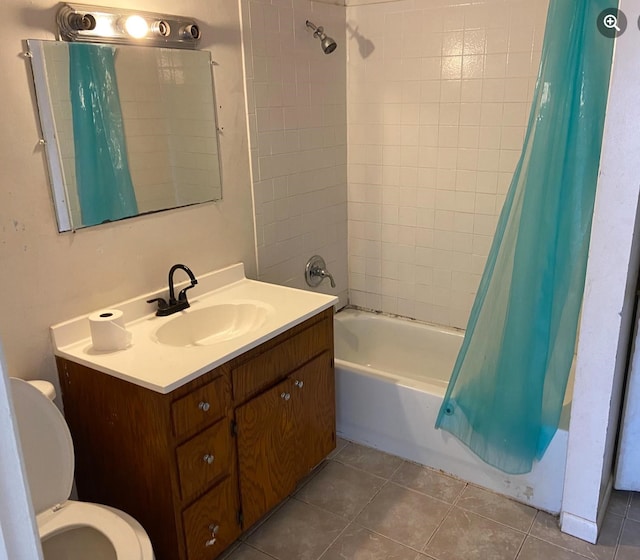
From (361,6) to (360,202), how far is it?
36.8 inches

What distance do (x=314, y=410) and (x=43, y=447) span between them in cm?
102

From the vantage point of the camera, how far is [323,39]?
2.56 m

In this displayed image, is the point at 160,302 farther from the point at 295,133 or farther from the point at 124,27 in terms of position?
the point at 295,133

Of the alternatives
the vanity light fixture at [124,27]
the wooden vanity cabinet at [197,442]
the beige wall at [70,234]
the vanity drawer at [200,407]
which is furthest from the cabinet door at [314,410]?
the vanity light fixture at [124,27]

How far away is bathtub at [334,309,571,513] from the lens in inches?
88.6

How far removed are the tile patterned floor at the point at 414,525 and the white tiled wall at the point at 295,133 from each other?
99 cm

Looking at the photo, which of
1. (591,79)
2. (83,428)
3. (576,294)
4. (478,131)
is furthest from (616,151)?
(83,428)

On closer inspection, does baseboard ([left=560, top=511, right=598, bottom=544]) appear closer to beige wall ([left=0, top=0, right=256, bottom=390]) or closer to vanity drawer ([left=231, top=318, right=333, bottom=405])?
vanity drawer ([left=231, top=318, right=333, bottom=405])

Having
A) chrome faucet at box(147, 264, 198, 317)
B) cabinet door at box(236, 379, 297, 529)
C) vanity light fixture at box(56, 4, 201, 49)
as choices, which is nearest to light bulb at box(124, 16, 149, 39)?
vanity light fixture at box(56, 4, 201, 49)

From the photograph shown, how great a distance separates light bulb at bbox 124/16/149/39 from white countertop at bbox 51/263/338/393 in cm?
87

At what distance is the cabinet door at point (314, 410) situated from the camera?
2.23 meters

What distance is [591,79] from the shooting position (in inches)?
71.4

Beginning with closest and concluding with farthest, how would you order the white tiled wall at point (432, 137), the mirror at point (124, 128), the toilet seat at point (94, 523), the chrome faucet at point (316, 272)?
the toilet seat at point (94, 523) → the mirror at point (124, 128) → the white tiled wall at point (432, 137) → the chrome faucet at point (316, 272)

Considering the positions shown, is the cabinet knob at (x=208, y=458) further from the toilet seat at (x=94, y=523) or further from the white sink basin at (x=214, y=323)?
the white sink basin at (x=214, y=323)
